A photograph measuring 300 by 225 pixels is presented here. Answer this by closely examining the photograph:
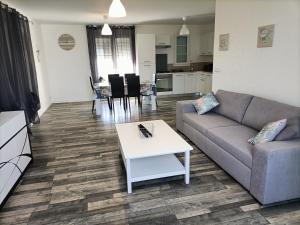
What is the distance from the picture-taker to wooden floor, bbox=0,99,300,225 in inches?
74.6

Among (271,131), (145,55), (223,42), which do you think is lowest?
(271,131)

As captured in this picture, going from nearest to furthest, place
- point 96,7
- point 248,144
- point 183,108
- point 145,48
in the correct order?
1. point 248,144
2. point 183,108
3. point 96,7
4. point 145,48

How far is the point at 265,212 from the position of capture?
1.93m

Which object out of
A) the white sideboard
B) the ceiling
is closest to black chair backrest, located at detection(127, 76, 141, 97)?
the ceiling

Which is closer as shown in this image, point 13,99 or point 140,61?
point 13,99

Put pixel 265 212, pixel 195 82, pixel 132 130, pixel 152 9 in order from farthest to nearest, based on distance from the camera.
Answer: pixel 195 82, pixel 152 9, pixel 132 130, pixel 265 212

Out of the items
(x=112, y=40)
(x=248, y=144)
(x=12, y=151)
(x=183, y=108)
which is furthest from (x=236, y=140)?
(x=112, y=40)

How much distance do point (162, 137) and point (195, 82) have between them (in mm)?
5370

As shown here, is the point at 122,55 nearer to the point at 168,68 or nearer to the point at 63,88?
the point at 168,68

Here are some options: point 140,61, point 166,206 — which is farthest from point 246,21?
point 140,61

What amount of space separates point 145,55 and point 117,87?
2321 mm

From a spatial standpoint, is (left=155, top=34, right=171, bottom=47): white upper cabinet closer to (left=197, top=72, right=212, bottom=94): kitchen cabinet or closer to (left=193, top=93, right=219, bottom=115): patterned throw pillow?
(left=197, top=72, right=212, bottom=94): kitchen cabinet

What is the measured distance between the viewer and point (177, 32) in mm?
7504

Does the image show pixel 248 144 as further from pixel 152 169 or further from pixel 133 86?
pixel 133 86
